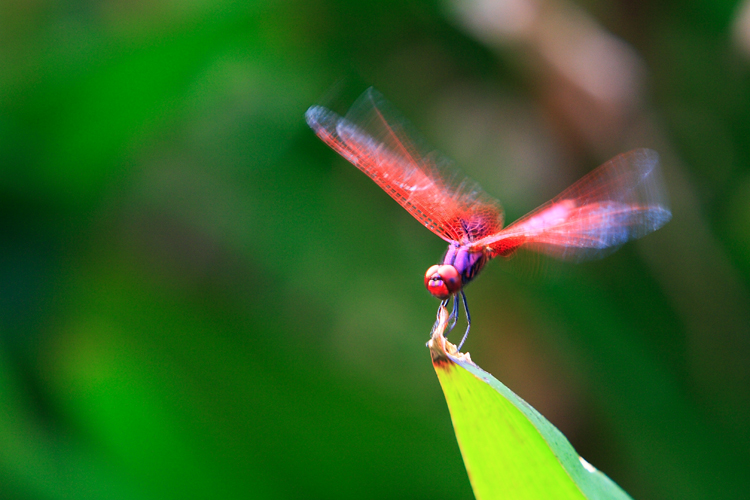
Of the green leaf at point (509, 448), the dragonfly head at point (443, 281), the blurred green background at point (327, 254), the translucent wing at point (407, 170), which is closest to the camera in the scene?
the green leaf at point (509, 448)

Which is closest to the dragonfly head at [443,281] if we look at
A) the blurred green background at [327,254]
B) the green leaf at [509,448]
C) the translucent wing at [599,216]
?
the translucent wing at [599,216]

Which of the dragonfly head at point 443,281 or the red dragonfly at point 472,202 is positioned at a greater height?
the red dragonfly at point 472,202

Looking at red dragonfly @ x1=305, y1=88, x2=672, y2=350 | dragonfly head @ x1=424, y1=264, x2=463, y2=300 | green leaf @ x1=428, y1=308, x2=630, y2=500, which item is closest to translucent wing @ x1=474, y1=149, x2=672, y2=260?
red dragonfly @ x1=305, y1=88, x2=672, y2=350

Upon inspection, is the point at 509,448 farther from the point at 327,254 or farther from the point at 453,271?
the point at 327,254

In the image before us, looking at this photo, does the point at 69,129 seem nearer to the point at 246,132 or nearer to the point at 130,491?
the point at 246,132

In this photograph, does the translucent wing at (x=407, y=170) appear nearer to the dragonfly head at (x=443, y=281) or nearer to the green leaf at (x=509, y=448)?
the dragonfly head at (x=443, y=281)

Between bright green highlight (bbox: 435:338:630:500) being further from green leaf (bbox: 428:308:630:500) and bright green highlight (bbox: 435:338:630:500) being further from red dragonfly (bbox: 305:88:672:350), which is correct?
red dragonfly (bbox: 305:88:672:350)

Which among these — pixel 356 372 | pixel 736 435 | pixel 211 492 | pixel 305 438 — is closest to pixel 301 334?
pixel 356 372
